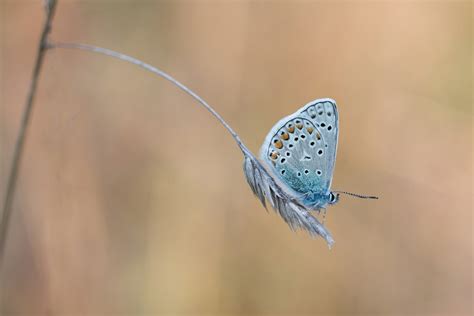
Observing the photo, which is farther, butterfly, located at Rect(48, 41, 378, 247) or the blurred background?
the blurred background

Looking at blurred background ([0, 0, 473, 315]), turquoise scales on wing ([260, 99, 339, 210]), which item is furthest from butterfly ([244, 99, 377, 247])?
blurred background ([0, 0, 473, 315])

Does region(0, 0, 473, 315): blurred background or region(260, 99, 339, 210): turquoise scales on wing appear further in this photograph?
region(0, 0, 473, 315): blurred background

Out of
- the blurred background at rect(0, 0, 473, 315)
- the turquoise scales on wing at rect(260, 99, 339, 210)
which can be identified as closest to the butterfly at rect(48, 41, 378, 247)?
the turquoise scales on wing at rect(260, 99, 339, 210)

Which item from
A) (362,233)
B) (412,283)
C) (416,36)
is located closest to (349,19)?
(416,36)

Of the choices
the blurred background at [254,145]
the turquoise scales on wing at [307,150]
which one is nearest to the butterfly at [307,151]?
the turquoise scales on wing at [307,150]

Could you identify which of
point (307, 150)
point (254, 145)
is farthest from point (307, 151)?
point (254, 145)

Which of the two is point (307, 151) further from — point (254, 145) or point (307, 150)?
point (254, 145)

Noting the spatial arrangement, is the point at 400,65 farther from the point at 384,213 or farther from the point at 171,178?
the point at 171,178

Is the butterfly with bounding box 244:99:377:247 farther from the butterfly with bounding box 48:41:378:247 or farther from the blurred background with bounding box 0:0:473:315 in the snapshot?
the blurred background with bounding box 0:0:473:315
